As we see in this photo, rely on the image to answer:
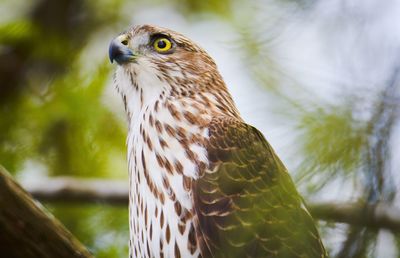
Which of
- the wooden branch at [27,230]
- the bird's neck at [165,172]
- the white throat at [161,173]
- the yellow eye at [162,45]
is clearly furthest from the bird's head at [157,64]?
the wooden branch at [27,230]

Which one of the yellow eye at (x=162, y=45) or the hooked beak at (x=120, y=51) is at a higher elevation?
the yellow eye at (x=162, y=45)

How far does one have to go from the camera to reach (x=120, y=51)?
511cm

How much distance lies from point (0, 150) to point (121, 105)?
3.39ft

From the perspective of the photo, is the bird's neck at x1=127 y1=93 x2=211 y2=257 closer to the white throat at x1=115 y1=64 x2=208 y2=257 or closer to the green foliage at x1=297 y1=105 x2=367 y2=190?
the white throat at x1=115 y1=64 x2=208 y2=257

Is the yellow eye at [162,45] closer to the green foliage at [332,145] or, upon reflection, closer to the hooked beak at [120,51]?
the hooked beak at [120,51]

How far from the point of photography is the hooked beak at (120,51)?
5086 millimetres

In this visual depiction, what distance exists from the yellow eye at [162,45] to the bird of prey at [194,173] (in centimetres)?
4

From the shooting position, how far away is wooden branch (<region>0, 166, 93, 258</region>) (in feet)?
11.4

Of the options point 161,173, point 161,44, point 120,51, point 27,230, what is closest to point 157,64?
point 161,44

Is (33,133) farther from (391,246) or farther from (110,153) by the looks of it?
(391,246)

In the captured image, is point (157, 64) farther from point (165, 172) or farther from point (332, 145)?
point (332, 145)

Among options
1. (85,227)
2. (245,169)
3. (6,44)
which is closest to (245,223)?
(245,169)

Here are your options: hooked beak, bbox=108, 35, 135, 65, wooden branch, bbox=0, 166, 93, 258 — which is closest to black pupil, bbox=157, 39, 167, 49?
hooked beak, bbox=108, 35, 135, 65

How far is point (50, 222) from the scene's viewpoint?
359 centimetres
